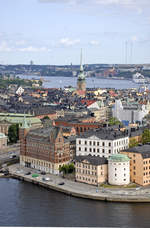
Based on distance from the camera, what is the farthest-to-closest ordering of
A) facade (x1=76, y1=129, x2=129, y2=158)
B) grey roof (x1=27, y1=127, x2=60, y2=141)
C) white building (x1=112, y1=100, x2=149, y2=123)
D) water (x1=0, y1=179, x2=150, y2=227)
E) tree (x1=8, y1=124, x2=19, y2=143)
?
white building (x1=112, y1=100, x2=149, y2=123)
tree (x1=8, y1=124, x2=19, y2=143)
grey roof (x1=27, y1=127, x2=60, y2=141)
facade (x1=76, y1=129, x2=129, y2=158)
water (x1=0, y1=179, x2=150, y2=227)

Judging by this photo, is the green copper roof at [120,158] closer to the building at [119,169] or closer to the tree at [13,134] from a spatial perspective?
the building at [119,169]

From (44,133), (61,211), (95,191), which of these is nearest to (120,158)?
(95,191)

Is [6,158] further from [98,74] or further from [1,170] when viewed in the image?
[98,74]

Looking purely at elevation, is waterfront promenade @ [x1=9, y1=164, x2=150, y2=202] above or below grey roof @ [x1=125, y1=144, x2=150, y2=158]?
below

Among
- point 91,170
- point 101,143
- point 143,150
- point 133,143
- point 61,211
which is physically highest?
point 101,143

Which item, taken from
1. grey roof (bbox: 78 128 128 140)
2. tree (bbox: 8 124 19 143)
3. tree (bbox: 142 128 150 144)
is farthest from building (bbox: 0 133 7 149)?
tree (bbox: 142 128 150 144)

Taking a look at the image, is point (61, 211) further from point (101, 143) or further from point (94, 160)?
point (101, 143)

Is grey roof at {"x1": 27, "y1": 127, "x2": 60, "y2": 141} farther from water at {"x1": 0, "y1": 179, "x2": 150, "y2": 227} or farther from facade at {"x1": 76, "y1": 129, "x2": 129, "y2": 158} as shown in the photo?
water at {"x1": 0, "y1": 179, "x2": 150, "y2": 227}
